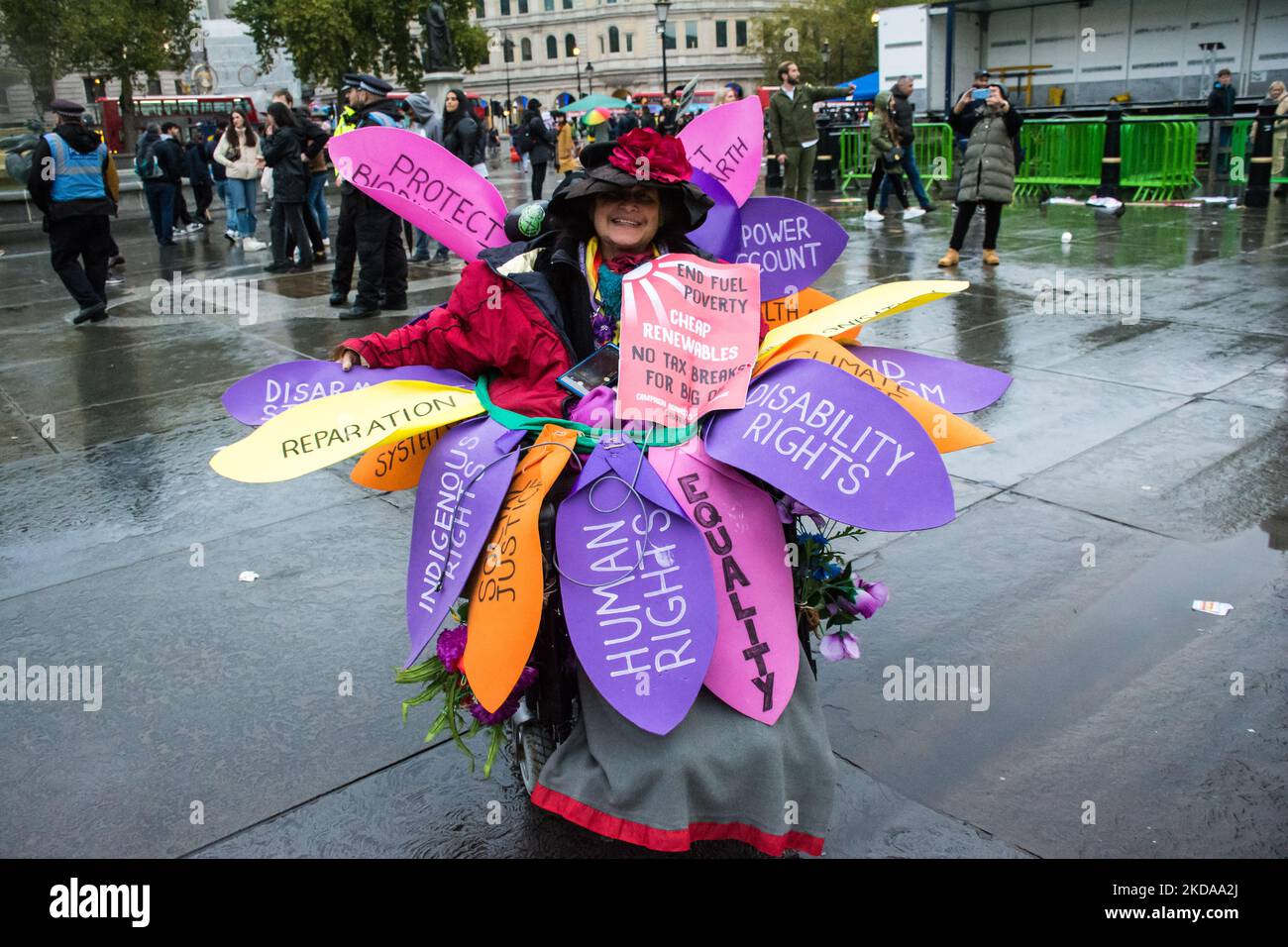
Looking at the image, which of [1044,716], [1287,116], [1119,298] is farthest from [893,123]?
[1044,716]

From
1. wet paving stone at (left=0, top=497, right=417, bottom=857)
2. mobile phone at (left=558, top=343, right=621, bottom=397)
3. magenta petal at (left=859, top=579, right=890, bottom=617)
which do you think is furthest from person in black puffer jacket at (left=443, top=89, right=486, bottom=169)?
magenta petal at (left=859, top=579, right=890, bottom=617)

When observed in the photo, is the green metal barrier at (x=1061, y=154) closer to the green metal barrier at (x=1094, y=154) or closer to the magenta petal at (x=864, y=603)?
the green metal barrier at (x=1094, y=154)

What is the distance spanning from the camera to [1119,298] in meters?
8.62

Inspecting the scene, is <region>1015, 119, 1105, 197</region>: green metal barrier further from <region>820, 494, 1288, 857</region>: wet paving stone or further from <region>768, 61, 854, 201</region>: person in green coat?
<region>820, 494, 1288, 857</region>: wet paving stone

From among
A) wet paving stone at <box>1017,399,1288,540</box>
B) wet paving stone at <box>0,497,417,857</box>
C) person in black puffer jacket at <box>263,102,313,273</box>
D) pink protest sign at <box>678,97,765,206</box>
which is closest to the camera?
wet paving stone at <box>0,497,417,857</box>

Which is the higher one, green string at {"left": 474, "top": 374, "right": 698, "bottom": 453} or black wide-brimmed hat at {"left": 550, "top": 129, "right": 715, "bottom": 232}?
black wide-brimmed hat at {"left": 550, "top": 129, "right": 715, "bottom": 232}

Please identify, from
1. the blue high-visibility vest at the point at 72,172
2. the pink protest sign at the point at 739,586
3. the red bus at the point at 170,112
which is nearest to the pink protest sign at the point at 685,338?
the pink protest sign at the point at 739,586

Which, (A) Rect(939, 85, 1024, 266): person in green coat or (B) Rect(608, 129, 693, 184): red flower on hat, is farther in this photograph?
(A) Rect(939, 85, 1024, 266): person in green coat

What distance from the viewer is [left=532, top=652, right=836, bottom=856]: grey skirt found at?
238 cm

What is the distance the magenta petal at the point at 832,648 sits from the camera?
277cm

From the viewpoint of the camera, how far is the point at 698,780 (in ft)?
7.86

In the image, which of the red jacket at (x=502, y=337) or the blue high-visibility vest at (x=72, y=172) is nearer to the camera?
the red jacket at (x=502, y=337)

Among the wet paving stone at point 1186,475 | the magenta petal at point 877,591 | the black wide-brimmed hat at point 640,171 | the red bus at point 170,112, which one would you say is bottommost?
the wet paving stone at point 1186,475

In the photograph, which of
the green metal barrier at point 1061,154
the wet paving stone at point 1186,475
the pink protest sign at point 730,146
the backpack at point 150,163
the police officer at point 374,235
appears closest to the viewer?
the pink protest sign at point 730,146
